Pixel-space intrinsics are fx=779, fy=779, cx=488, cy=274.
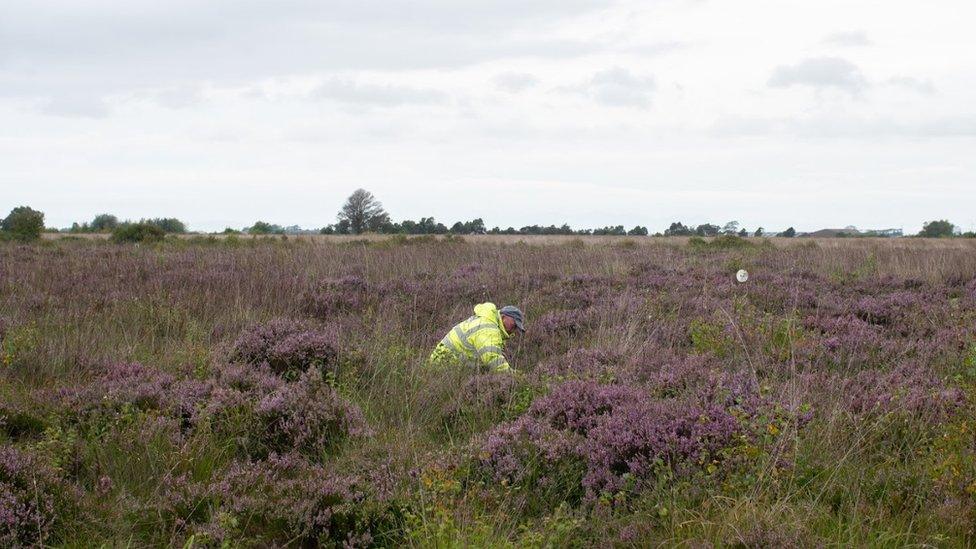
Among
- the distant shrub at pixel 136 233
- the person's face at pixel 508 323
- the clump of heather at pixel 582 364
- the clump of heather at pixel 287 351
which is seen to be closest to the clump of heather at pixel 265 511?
the clump of heather at pixel 287 351

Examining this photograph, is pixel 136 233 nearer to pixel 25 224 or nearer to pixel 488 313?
pixel 25 224

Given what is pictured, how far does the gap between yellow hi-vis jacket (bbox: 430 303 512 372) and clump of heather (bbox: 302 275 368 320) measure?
2.94 meters

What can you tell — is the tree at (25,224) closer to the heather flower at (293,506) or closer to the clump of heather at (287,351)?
the clump of heather at (287,351)

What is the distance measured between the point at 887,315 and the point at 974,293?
2.99 metres

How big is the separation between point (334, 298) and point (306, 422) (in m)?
6.03

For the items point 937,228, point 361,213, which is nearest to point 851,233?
point 937,228

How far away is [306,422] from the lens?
529 centimetres

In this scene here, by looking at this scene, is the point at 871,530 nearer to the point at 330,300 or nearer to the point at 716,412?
the point at 716,412

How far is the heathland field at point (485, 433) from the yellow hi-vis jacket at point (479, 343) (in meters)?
0.35

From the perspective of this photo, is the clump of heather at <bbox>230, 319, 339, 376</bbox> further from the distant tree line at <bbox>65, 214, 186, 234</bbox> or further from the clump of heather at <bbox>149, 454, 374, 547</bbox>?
the distant tree line at <bbox>65, 214, 186, 234</bbox>

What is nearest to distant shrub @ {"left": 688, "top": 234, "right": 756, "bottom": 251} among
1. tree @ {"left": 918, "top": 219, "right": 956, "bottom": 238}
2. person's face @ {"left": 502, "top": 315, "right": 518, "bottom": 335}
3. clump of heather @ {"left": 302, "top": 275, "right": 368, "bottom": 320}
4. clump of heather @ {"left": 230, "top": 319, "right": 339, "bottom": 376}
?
clump of heather @ {"left": 302, "top": 275, "right": 368, "bottom": 320}

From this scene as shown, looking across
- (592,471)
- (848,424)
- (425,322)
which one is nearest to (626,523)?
(592,471)

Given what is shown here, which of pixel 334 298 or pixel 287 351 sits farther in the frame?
pixel 334 298

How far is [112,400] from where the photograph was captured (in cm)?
549
